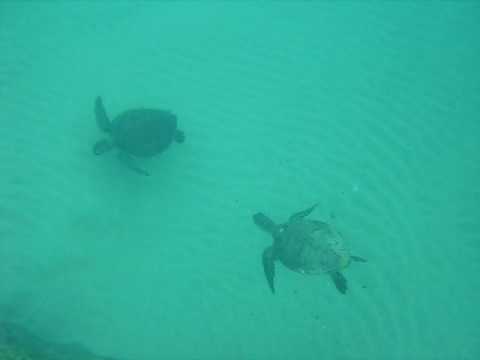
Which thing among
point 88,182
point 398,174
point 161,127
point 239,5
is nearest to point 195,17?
point 239,5

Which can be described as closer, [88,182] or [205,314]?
[205,314]

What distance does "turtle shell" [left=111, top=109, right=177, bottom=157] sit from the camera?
5.45 metres

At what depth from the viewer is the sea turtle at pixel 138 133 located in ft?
17.9

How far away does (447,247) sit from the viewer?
5.90 m

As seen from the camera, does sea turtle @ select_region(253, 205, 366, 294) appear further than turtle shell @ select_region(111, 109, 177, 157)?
No

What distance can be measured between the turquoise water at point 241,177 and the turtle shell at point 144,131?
67cm

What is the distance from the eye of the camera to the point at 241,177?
6.26 meters

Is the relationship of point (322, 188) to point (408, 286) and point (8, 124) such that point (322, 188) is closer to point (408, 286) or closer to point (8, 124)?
point (408, 286)

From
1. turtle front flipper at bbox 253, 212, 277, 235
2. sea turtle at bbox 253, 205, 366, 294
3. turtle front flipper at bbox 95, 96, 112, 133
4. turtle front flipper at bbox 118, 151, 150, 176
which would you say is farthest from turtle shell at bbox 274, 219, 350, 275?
turtle front flipper at bbox 95, 96, 112, 133

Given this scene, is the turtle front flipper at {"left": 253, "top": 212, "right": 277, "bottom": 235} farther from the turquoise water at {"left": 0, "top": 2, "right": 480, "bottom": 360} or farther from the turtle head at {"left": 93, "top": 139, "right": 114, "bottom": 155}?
the turtle head at {"left": 93, "top": 139, "right": 114, "bottom": 155}

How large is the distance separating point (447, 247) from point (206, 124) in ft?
14.7

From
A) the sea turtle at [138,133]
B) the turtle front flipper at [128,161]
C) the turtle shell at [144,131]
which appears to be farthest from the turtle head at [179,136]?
the turtle front flipper at [128,161]

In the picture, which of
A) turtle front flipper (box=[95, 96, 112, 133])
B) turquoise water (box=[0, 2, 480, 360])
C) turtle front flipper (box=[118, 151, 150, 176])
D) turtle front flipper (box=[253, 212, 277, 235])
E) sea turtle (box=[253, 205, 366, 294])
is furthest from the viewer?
turtle front flipper (box=[95, 96, 112, 133])

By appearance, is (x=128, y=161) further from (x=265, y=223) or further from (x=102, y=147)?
(x=265, y=223)
